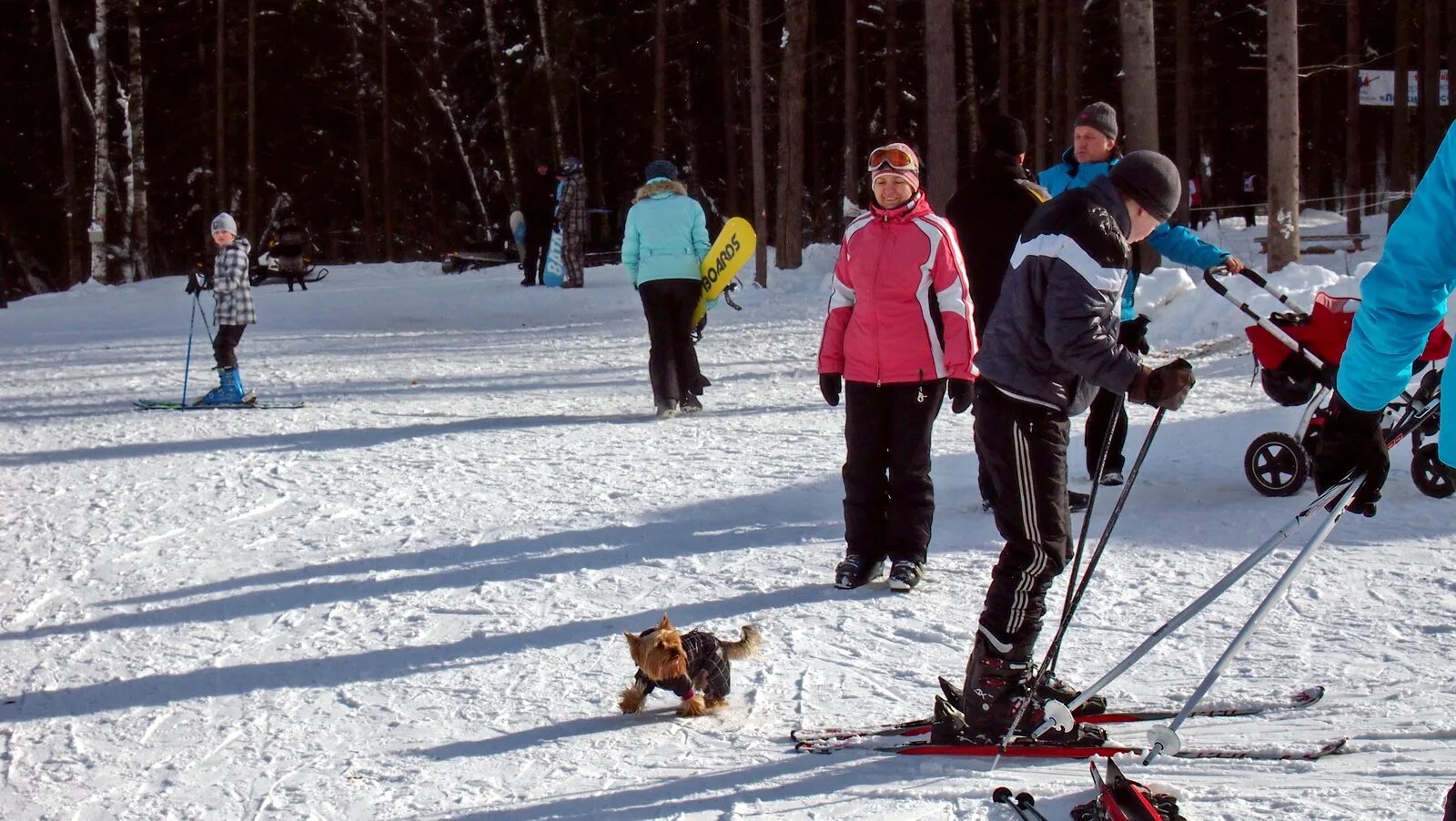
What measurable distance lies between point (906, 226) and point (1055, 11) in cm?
2359

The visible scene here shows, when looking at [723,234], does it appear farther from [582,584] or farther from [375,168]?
[375,168]

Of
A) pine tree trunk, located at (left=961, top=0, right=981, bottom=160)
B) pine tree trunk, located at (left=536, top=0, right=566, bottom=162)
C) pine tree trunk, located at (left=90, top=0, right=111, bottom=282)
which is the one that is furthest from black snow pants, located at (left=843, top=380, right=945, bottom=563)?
pine tree trunk, located at (left=536, top=0, right=566, bottom=162)

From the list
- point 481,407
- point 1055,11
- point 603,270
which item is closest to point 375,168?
point 603,270

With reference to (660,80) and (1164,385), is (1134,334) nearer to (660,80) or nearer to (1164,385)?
(1164,385)

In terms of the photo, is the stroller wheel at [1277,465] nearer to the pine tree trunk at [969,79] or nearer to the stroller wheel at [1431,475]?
the stroller wheel at [1431,475]

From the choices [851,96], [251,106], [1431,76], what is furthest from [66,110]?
[1431,76]

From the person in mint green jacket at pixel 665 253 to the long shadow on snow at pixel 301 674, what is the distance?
14.2ft

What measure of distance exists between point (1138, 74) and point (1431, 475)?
7588 mm

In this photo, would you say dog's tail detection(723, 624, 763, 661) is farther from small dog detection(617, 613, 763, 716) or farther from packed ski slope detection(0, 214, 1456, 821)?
packed ski slope detection(0, 214, 1456, 821)

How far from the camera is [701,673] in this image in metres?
4.29

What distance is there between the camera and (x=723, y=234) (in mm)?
9656

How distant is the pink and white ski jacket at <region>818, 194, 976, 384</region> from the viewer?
552 cm

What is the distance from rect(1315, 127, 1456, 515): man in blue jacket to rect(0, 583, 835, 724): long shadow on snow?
10.2 ft

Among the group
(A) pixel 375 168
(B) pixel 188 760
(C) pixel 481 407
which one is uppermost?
(A) pixel 375 168
